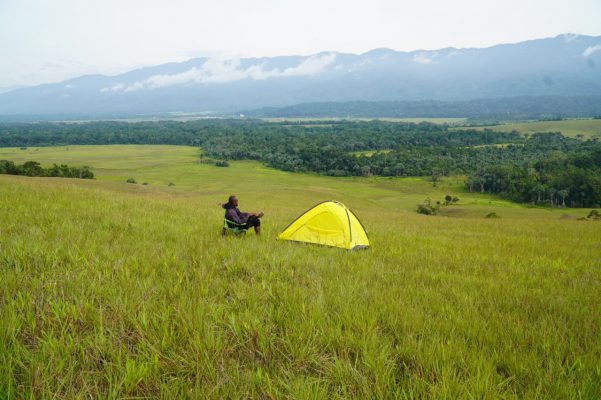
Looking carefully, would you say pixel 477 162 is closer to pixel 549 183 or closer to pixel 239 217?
pixel 549 183

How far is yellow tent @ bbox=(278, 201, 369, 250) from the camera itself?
31.3 ft

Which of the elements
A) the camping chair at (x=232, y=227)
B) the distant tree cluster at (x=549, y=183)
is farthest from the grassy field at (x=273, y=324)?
the distant tree cluster at (x=549, y=183)

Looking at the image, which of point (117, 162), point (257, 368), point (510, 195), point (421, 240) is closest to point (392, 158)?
point (510, 195)

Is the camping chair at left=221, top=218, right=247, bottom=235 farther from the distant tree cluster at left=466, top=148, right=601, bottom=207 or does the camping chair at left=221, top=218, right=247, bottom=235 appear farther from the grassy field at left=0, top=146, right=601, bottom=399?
the distant tree cluster at left=466, top=148, right=601, bottom=207

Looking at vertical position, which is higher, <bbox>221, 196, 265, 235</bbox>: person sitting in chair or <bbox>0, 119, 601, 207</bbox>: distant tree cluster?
<bbox>221, 196, 265, 235</bbox>: person sitting in chair

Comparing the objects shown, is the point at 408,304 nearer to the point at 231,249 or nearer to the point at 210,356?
the point at 210,356

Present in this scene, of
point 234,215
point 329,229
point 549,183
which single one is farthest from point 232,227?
point 549,183

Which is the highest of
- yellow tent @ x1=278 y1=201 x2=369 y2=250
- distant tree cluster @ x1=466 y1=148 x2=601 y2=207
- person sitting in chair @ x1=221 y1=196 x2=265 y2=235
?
person sitting in chair @ x1=221 y1=196 x2=265 y2=235

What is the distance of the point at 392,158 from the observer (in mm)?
151250

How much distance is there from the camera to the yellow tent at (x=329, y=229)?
9.54m

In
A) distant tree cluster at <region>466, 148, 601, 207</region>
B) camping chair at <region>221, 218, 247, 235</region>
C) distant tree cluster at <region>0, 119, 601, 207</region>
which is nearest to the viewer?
camping chair at <region>221, 218, 247, 235</region>

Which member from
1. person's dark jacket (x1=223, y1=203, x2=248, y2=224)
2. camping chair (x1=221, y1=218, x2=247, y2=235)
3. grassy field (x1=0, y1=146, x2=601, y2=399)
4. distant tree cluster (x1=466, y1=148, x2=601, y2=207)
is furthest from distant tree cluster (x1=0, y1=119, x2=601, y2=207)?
grassy field (x1=0, y1=146, x2=601, y2=399)

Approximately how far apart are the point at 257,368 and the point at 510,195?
119 m

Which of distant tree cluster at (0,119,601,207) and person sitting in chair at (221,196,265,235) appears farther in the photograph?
distant tree cluster at (0,119,601,207)
